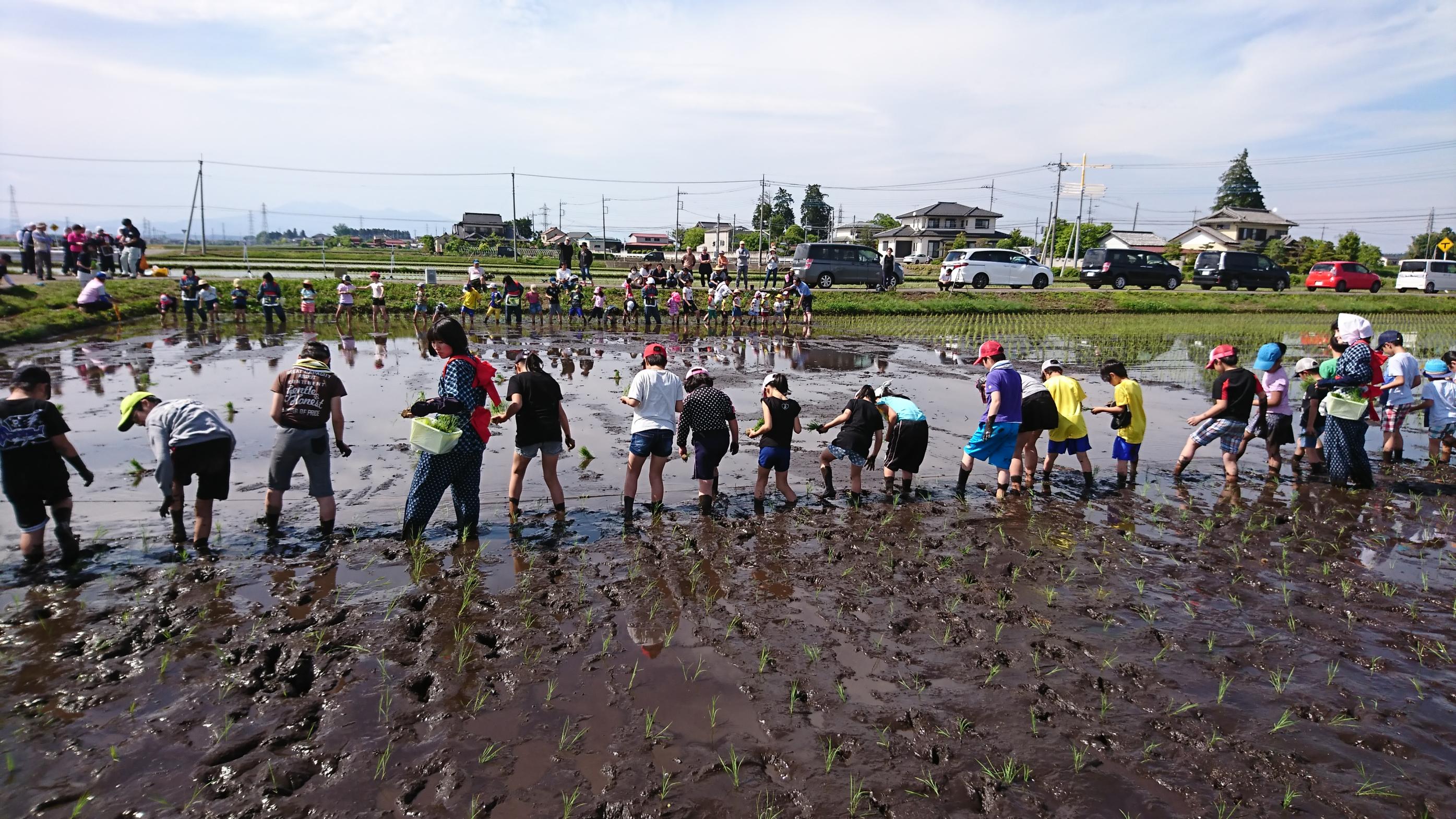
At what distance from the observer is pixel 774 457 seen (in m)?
7.34

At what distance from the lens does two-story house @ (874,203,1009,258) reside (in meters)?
73.6

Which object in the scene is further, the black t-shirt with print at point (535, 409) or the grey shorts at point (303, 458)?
the black t-shirt with print at point (535, 409)

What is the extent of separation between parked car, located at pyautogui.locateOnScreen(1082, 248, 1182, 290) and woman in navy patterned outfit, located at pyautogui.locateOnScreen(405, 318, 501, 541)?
31.6m

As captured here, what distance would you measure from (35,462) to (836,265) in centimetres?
2647

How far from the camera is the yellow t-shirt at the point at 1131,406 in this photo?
27.5ft

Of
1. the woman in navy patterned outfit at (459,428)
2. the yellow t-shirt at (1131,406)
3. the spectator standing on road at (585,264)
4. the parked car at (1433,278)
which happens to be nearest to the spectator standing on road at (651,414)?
the woman in navy patterned outfit at (459,428)

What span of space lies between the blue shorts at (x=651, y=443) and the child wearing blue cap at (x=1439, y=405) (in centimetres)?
926

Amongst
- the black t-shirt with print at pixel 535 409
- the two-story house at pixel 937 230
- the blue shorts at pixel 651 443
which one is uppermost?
the two-story house at pixel 937 230

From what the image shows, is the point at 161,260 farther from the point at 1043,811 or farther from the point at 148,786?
the point at 1043,811

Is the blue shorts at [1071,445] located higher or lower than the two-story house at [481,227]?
lower

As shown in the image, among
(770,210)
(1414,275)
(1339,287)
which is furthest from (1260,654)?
(770,210)

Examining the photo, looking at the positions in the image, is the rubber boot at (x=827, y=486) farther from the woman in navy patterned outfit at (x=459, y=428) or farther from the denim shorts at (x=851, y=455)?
the woman in navy patterned outfit at (x=459, y=428)

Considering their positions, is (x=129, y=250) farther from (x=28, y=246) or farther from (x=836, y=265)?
(x=836, y=265)

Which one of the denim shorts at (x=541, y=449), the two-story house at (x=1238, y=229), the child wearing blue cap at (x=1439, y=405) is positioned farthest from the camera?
the two-story house at (x=1238, y=229)
